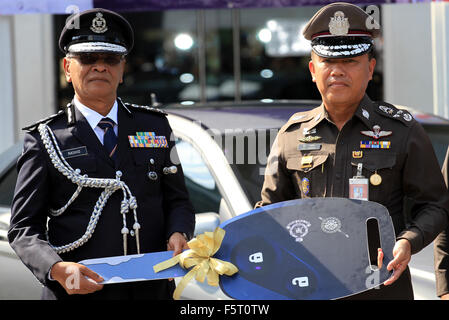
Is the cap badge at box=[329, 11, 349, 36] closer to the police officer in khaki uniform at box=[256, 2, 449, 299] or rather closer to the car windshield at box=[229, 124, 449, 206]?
the police officer in khaki uniform at box=[256, 2, 449, 299]

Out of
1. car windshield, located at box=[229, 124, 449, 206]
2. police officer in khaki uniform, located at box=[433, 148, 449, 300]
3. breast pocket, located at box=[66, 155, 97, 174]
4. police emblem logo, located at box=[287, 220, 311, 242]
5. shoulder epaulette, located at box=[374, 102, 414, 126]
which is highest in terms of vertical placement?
shoulder epaulette, located at box=[374, 102, 414, 126]

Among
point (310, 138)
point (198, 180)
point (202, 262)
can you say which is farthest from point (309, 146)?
point (198, 180)

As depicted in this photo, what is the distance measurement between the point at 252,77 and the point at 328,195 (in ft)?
19.3

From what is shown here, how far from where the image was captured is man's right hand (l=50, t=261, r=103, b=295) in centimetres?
219

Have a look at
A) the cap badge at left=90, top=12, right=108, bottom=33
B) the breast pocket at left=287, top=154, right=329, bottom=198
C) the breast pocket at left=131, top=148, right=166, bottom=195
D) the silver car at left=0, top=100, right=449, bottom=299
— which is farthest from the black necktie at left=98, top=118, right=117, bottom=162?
the silver car at left=0, top=100, right=449, bottom=299

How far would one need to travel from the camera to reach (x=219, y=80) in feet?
26.8

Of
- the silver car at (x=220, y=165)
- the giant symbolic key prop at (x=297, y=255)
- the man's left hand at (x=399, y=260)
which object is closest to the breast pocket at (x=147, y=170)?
the giant symbolic key prop at (x=297, y=255)

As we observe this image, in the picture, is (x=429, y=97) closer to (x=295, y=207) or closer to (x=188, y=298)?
(x=188, y=298)

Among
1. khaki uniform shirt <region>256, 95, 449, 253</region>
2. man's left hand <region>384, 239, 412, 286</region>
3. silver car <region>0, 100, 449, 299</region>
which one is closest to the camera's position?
→ man's left hand <region>384, 239, 412, 286</region>

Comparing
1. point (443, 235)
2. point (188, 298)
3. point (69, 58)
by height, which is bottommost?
point (188, 298)

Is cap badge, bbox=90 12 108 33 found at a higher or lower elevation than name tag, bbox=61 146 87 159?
higher

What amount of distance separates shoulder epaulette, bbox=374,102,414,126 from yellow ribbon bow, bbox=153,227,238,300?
63 cm

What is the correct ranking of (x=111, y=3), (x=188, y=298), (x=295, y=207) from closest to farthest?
(x=295, y=207), (x=188, y=298), (x=111, y=3)
